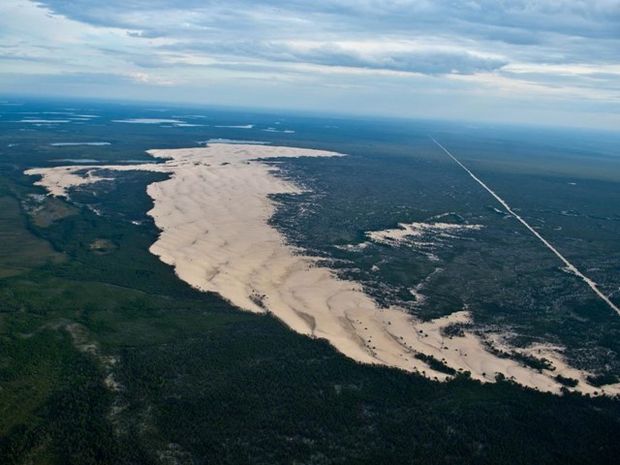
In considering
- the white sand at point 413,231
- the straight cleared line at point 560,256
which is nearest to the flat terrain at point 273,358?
the straight cleared line at point 560,256

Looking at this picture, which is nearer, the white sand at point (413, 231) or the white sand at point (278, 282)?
the white sand at point (278, 282)

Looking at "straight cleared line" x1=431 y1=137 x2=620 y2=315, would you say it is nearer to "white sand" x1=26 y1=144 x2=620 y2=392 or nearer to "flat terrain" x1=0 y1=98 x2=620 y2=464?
"flat terrain" x1=0 y1=98 x2=620 y2=464

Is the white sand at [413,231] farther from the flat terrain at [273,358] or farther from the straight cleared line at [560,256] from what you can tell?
the straight cleared line at [560,256]

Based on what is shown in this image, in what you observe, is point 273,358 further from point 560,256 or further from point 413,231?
point 560,256

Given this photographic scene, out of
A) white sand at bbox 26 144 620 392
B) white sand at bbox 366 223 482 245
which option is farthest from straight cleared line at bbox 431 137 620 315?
white sand at bbox 26 144 620 392

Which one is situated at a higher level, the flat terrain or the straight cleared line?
the straight cleared line

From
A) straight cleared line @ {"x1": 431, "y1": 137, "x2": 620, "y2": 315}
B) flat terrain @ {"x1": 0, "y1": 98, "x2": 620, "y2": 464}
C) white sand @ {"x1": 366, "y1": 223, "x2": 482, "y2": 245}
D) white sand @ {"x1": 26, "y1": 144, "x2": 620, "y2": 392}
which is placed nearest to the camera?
flat terrain @ {"x1": 0, "y1": 98, "x2": 620, "y2": 464}

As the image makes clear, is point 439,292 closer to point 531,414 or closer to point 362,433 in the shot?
point 531,414

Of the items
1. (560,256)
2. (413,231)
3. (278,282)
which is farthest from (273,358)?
(560,256)
